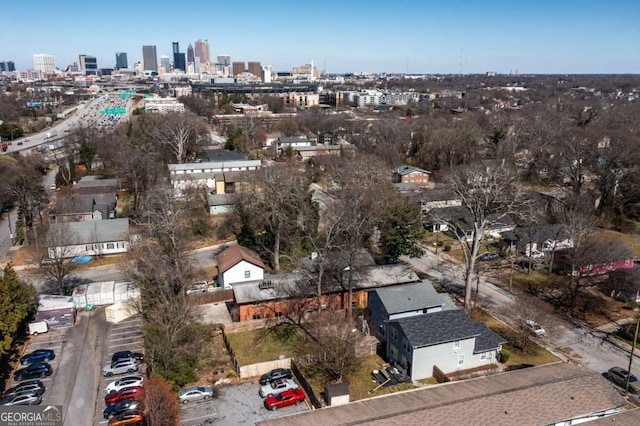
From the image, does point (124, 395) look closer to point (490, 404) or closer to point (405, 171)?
point (490, 404)

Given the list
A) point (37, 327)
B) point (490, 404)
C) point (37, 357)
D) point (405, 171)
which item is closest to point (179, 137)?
point (405, 171)

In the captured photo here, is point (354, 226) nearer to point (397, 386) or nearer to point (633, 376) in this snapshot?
point (397, 386)

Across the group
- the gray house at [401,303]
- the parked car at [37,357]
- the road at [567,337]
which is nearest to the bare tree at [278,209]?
the gray house at [401,303]

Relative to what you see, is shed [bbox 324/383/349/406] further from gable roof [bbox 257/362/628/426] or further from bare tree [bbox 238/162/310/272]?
bare tree [bbox 238/162/310/272]

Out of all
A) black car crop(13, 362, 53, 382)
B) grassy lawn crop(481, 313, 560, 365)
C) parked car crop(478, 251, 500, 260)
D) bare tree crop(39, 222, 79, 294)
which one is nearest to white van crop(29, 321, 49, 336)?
bare tree crop(39, 222, 79, 294)

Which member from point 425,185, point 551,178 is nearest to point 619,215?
point 551,178

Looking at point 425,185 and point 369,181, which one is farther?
point 425,185
